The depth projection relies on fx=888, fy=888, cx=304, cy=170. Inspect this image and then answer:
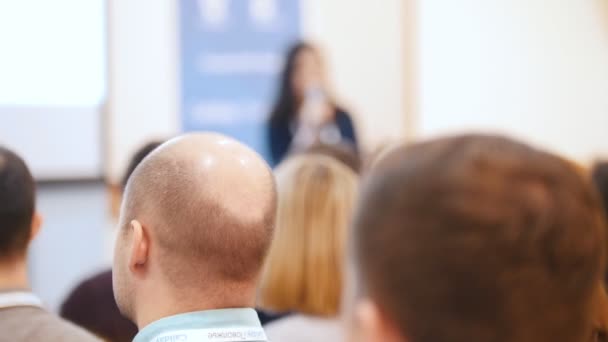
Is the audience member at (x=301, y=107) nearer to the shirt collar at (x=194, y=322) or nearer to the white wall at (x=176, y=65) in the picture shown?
the white wall at (x=176, y=65)

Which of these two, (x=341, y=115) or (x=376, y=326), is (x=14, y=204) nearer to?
(x=376, y=326)

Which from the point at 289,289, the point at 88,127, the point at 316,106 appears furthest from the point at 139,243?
the point at 316,106

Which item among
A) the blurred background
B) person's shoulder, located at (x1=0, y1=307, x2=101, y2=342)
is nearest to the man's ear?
person's shoulder, located at (x1=0, y1=307, x2=101, y2=342)

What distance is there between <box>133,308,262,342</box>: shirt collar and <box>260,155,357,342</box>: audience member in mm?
614

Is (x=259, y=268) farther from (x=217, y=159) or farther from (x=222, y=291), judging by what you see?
(x=217, y=159)

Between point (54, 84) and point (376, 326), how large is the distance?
341cm

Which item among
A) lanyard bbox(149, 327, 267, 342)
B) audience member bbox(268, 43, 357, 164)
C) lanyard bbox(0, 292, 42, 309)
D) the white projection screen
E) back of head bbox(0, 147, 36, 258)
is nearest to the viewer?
lanyard bbox(149, 327, 267, 342)

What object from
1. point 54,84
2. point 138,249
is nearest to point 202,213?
point 138,249

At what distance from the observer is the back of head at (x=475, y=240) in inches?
29.8

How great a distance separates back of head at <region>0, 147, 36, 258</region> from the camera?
1.79 m

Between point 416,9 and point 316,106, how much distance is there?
40.6 inches

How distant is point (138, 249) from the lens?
126cm

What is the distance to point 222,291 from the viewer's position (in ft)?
4.15

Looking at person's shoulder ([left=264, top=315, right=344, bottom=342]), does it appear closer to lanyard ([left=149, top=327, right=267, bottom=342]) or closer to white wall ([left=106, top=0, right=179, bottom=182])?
lanyard ([left=149, top=327, right=267, bottom=342])
